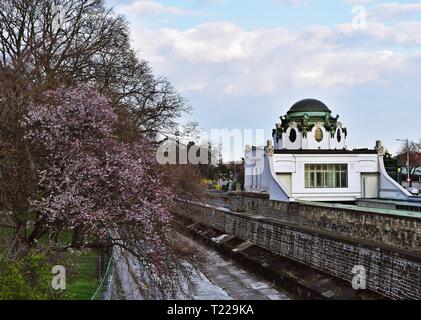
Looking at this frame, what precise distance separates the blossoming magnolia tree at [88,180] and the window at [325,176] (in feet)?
74.7

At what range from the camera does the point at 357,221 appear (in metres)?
22.8

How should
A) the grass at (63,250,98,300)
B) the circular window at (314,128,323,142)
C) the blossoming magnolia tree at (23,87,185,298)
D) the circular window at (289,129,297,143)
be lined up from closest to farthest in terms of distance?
1. the blossoming magnolia tree at (23,87,185,298)
2. the grass at (63,250,98,300)
3. the circular window at (314,128,323,142)
4. the circular window at (289,129,297,143)

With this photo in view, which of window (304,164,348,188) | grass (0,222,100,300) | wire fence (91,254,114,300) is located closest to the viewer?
grass (0,222,100,300)

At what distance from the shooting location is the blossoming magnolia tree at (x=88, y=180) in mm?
13766

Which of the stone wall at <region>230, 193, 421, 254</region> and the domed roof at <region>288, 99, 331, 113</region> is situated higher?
the domed roof at <region>288, 99, 331, 113</region>

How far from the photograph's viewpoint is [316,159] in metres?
37.1

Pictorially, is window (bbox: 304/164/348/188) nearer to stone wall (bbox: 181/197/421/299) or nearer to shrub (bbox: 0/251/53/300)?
stone wall (bbox: 181/197/421/299)

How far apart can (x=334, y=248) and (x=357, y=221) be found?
4.88 ft

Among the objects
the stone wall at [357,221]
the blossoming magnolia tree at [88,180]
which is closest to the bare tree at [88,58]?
the blossoming magnolia tree at [88,180]

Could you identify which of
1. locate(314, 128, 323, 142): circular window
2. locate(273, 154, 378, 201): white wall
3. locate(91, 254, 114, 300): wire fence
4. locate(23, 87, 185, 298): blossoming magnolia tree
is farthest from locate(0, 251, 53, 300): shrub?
locate(314, 128, 323, 142): circular window

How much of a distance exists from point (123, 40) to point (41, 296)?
22.2m

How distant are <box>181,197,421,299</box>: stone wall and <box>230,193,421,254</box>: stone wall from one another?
0.05 metres

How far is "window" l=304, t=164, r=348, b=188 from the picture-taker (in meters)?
37.1

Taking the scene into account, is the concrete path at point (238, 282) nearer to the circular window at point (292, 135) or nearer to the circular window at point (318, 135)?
the circular window at point (292, 135)
